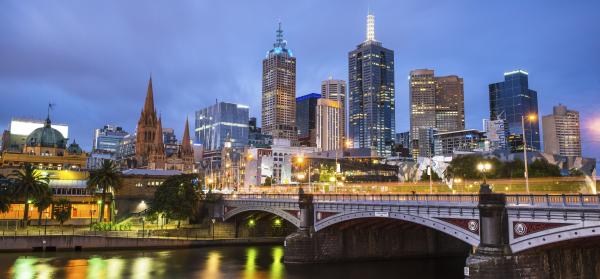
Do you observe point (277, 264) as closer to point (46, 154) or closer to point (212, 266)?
point (212, 266)

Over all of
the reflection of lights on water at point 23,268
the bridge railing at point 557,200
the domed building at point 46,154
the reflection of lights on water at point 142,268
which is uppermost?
the domed building at point 46,154

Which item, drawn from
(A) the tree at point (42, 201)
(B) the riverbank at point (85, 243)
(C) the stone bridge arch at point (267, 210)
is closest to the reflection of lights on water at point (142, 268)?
(B) the riverbank at point (85, 243)

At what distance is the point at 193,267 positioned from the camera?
2395 inches

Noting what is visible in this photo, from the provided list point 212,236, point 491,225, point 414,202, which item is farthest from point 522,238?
point 212,236

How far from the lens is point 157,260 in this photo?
2576 inches

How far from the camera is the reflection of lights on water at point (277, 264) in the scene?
55625 mm

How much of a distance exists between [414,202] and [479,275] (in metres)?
11.0

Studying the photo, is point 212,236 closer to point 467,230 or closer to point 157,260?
point 157,260

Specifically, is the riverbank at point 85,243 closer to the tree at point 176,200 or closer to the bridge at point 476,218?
the tree at point 176,200

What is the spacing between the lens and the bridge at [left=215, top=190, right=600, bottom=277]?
33.8 m

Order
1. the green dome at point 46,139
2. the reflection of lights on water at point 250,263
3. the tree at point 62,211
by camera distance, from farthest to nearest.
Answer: the green dome at point 46,139
the tree at point 62,211
the reflection of lights on water at point 250,263

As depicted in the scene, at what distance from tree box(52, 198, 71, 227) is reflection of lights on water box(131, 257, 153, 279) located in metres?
27.5

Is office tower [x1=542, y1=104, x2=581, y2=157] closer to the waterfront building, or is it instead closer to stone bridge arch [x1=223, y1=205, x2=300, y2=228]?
stone bridge arch [x1=223, y1=205, x2=300, y2=228]

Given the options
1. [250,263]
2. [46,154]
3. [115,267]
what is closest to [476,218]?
[250,263]
